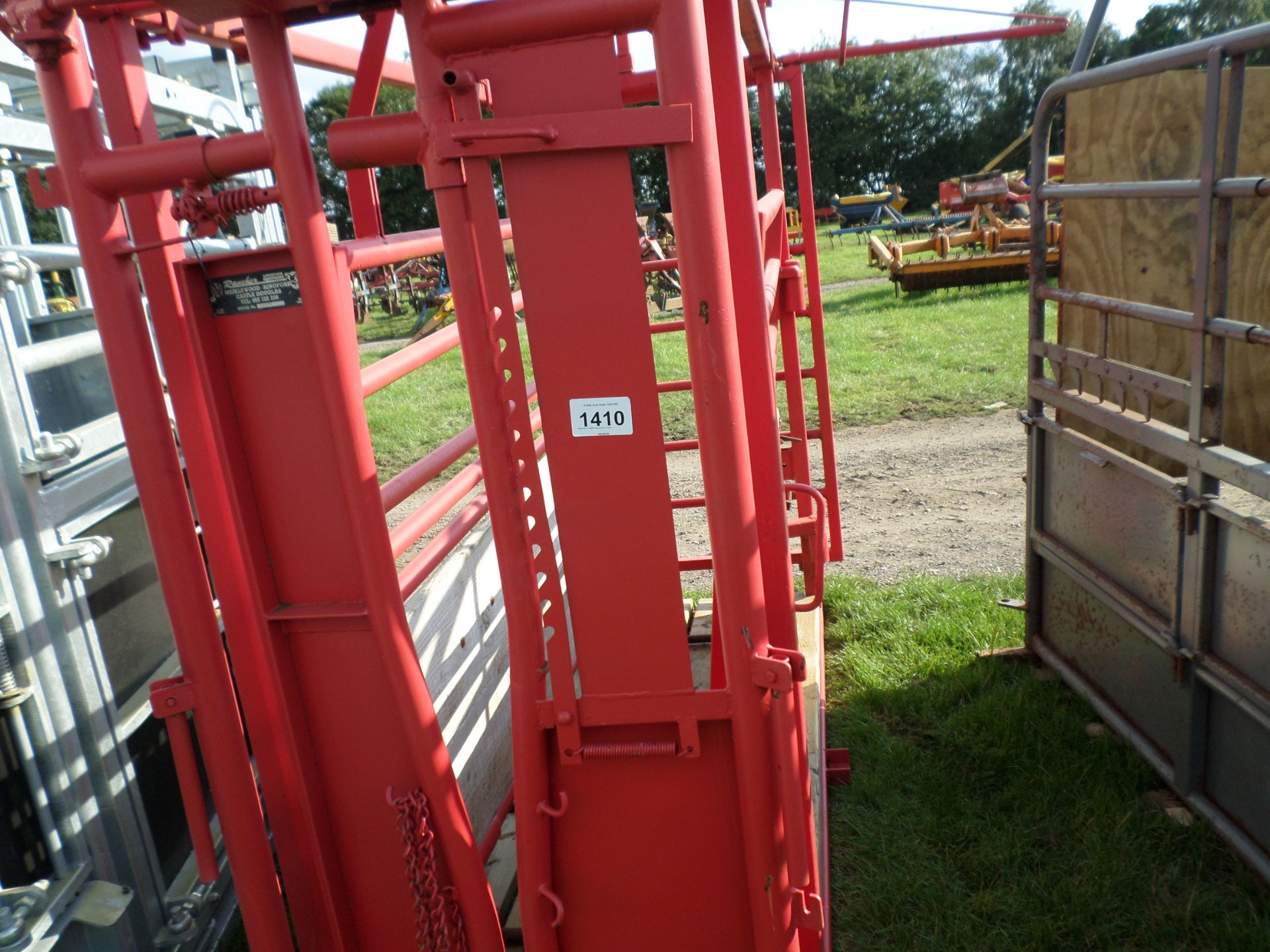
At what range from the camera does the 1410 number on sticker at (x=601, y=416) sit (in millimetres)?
1919

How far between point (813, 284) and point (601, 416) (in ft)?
10.6

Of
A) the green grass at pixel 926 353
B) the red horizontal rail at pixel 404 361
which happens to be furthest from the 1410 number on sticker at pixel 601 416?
the green grass at pixel 926 353

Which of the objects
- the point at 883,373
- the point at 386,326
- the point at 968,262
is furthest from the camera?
the point at 386,326

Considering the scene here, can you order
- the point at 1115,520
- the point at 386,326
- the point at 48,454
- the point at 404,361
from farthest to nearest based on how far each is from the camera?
1. the point at 386,326
2. the point at 1115,520
3. the point at 404,361
4. the point at 48,454

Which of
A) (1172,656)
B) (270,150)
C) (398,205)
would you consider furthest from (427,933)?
(398,205)

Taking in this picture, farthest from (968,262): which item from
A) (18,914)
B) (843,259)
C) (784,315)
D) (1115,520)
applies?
(18,914)

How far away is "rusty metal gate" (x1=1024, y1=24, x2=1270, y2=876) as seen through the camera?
2.84m

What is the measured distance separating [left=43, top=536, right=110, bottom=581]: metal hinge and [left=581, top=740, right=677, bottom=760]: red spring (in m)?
1.36

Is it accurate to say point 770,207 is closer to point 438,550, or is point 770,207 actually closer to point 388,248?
point 388,248

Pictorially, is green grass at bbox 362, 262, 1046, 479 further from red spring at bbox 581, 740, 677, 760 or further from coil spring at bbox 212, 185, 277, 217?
coil spring at bbox 212, 185, 277, 217

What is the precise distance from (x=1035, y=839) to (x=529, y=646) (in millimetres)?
2194

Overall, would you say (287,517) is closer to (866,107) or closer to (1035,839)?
(1035,839)

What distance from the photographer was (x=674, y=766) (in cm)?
220

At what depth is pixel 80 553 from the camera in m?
2.49
